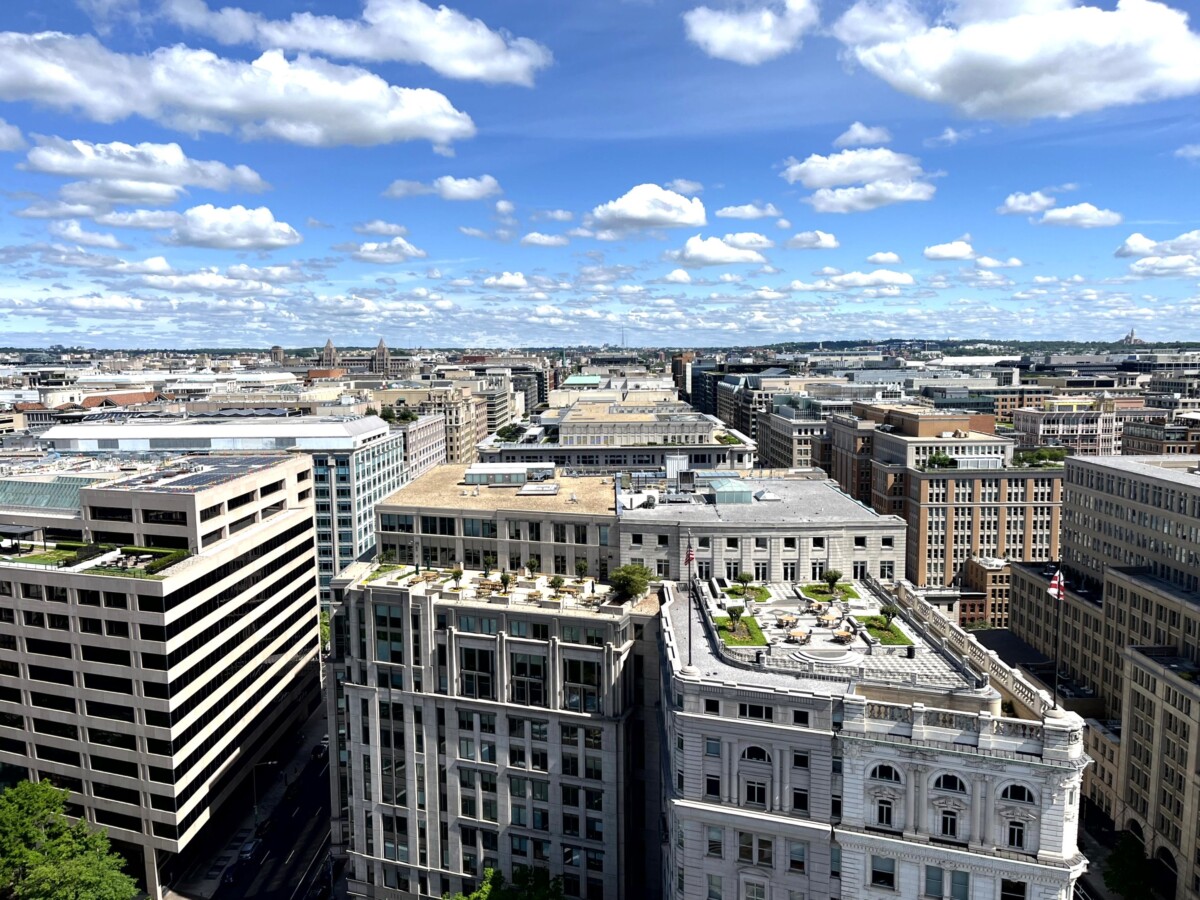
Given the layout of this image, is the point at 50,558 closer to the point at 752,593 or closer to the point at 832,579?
the point at 752,593

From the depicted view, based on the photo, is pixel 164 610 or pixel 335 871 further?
pixel 335 871

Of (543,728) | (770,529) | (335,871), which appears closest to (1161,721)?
(770,529)

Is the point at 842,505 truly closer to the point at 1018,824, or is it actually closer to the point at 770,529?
the point at 770,529

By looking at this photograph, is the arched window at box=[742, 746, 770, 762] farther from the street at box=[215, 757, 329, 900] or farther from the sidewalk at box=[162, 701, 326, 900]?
the sidewalk at box=[162, 701, 326, 900]

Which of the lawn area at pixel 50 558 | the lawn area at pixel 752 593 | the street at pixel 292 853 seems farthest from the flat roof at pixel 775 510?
the lawn area at pixel 50 558

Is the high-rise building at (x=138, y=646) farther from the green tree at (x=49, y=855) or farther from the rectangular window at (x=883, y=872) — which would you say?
the rectangular window at (x=883, y=872)

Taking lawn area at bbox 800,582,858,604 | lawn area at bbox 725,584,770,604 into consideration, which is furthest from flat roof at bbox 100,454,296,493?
lawn area at bbox 800,582,858,604

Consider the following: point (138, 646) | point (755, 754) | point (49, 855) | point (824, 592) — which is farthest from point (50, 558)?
point (824, 592)
